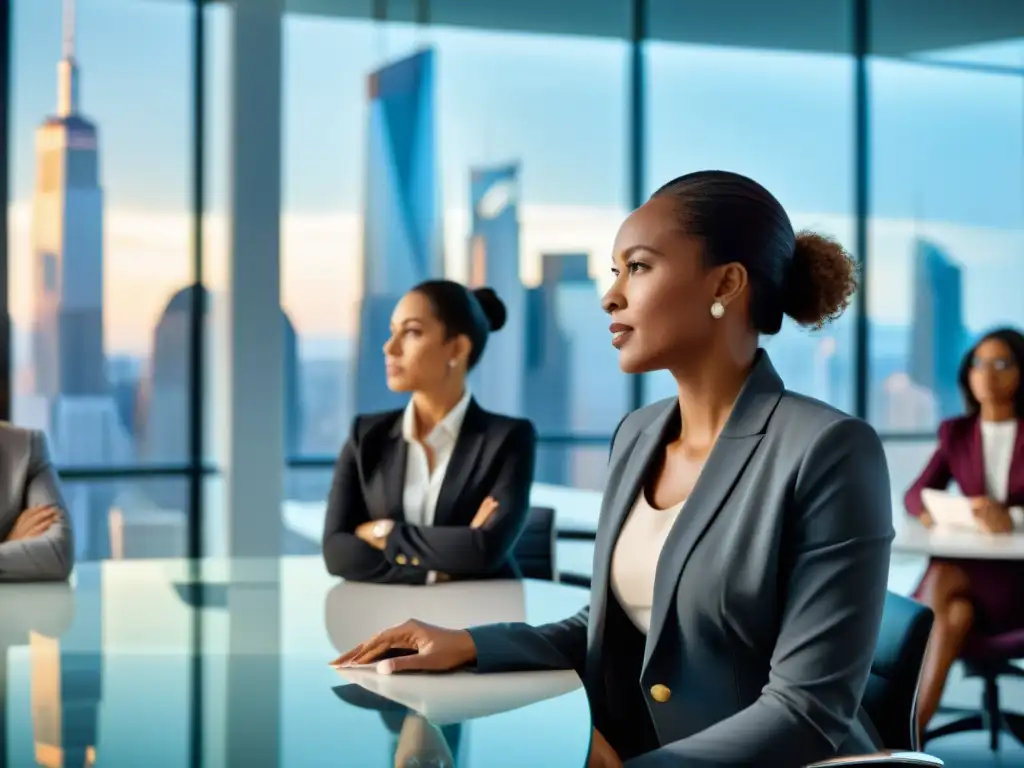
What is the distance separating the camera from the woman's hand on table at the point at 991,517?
436 centimetres

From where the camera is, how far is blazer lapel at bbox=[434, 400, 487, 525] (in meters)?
3.40

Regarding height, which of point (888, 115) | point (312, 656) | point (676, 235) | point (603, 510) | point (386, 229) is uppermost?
point (888, 115)

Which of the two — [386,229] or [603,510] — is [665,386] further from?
[603,510]

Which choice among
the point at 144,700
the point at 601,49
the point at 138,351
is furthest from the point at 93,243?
the point at 144,700

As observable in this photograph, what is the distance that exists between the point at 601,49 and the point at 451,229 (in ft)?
4.73


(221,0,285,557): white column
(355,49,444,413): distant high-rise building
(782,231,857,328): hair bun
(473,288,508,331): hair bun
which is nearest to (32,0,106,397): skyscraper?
(221,0,285,557): white column

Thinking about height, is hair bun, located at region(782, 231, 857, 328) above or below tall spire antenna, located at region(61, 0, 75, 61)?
below

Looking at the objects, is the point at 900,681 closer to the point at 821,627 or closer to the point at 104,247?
the point at 821,627

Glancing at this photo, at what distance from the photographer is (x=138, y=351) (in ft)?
22.2

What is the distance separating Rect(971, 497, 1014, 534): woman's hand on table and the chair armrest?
2903mm

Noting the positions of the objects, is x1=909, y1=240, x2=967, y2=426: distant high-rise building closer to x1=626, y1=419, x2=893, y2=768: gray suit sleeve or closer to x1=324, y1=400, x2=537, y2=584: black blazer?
x1=324, y1=400, x2=537, y2=584: black blazer

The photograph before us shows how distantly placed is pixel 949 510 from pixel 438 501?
6.97 feet

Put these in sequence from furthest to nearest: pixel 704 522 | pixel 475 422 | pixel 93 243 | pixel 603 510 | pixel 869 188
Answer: pixel 869 188, pixel 93 243, pixel 475 422, pixel 603 510, pixel 704 522

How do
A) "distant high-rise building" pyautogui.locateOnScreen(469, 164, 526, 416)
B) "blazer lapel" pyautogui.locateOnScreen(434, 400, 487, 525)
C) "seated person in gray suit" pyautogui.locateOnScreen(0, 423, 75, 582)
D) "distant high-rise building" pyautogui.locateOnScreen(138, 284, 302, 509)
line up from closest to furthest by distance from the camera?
"seated person in gray suit" pyautogui.locateOnScreen(0, 423, 75, 582) < "blazer lapel" pyautogui.locateOnScreen(434, 400, 487, 525) < "distant high-rise building" pyautogui.locateOnScreen(138, 284, 302, 509) < "distant high-rise building" pyautogui.locateOnScreen(469, 164, 526, 416)
